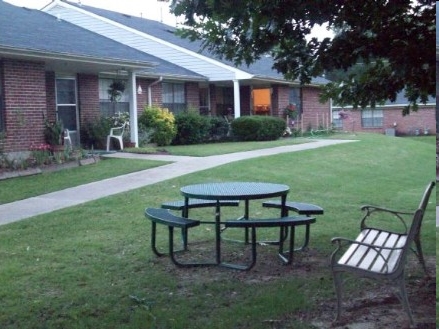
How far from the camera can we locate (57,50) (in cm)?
1543

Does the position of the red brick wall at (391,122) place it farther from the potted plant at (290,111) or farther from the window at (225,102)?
the window at (225,102)

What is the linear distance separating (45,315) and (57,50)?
1139 cm

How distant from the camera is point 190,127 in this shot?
2162cm

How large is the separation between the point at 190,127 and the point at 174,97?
2464 millimetres

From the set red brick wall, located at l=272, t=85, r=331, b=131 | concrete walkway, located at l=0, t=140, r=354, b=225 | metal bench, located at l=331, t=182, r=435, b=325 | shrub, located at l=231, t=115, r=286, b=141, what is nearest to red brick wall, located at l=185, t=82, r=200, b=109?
shrub, located at l=231, t=115, r=286, b=141

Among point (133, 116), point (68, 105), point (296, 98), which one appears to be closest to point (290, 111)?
point (296, 98)

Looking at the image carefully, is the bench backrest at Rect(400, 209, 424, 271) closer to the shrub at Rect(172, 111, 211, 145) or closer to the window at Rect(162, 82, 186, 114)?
the shrub at Rect(172, 111, 211, 145)

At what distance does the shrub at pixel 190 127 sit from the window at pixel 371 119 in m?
5.38

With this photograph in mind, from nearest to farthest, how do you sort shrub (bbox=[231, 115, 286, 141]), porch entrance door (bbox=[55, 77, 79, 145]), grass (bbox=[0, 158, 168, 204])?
grass (bbox=[0, 158, 168, 204]) → porch entrance door (bbox=[55, 77, 79, 145]) → shrub (bbox=[231, 115, 286, 141])

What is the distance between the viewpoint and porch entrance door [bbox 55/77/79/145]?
1800 cm

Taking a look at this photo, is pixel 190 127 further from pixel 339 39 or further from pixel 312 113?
pixel 339 39

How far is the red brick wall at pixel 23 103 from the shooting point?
14.7 meters

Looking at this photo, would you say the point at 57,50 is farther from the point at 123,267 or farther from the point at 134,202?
the point at 123,267

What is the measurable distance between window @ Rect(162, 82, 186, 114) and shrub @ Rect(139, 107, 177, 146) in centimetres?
246
